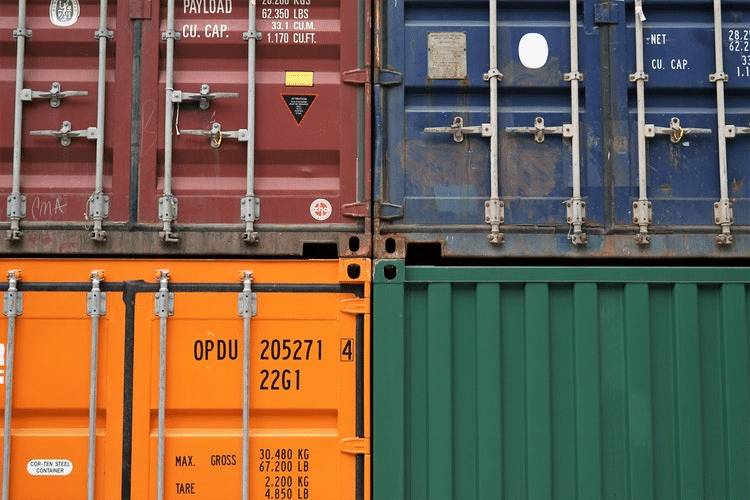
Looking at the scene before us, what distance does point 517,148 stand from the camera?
14.5 feet

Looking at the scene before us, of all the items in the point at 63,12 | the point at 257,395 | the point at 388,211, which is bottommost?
the point at 257,395

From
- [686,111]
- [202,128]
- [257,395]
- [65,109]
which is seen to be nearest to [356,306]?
[257,395]

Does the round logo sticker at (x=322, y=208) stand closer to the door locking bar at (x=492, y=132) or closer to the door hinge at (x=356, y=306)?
the door hinge at (x=356, y=306)

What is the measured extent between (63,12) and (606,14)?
3209 millimetres

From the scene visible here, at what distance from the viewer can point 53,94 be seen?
14.3 ft

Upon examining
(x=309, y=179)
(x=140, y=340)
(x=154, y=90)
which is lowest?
(x=140, y=340)

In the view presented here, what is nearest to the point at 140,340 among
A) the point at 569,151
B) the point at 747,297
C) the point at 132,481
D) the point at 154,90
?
the point at 132,481

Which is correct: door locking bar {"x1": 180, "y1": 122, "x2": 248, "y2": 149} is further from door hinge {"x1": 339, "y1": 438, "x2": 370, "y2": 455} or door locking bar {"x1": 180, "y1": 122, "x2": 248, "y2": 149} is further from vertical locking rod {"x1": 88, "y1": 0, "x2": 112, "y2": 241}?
door hinge {"x1": 339, "y1": 438, "x2": 370, "y2": 455}

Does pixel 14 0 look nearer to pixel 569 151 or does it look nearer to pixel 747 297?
pixel 569 151

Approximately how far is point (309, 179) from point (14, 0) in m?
2.04

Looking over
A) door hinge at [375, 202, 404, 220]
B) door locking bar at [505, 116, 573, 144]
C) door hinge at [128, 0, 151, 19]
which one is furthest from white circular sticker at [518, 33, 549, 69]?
door hinge at [128, 0, 151, 19]

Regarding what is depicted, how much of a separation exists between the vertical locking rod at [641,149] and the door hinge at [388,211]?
1.37m

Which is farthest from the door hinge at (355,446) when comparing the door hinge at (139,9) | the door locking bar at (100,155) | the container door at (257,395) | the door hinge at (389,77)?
the door hinge at (139,9)

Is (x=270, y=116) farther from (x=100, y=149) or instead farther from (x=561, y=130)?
(x=561, y=130)
